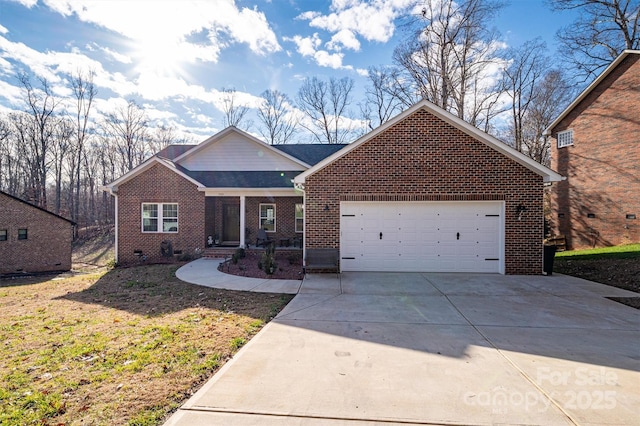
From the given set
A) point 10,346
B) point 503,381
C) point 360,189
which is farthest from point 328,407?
point 360,189

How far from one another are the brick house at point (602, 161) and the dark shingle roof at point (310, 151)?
44.1 feet

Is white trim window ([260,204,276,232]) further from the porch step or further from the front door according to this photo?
the porch step

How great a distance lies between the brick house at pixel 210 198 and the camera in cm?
1272

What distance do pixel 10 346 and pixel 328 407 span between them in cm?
498

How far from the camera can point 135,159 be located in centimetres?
3341

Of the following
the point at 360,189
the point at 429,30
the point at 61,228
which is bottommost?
the point at 61,228

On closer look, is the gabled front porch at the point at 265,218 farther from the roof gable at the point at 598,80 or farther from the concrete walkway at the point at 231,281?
the roof gable at the point at 598,80

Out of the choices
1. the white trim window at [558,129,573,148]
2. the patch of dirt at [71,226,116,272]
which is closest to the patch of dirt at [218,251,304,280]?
the patch of dirt at [71,226,116,272]

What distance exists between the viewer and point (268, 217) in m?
14.3

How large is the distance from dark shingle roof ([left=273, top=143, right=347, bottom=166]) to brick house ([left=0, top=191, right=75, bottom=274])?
51.8ft

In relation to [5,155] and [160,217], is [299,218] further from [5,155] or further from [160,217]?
[5,155]

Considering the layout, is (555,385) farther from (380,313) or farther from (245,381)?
(245,381)

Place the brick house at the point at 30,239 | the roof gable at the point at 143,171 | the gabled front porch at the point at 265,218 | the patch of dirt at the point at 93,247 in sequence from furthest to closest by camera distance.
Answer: the patch of dirt at the point at 93,247 → the brick house at the point at 30,239 → the gabled front porch at the point at 265,218 → the roof gable at the point at 143,171

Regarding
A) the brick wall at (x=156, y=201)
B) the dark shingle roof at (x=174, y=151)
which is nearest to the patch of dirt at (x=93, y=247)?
the dark shingle roof at (x=174, y=151)
